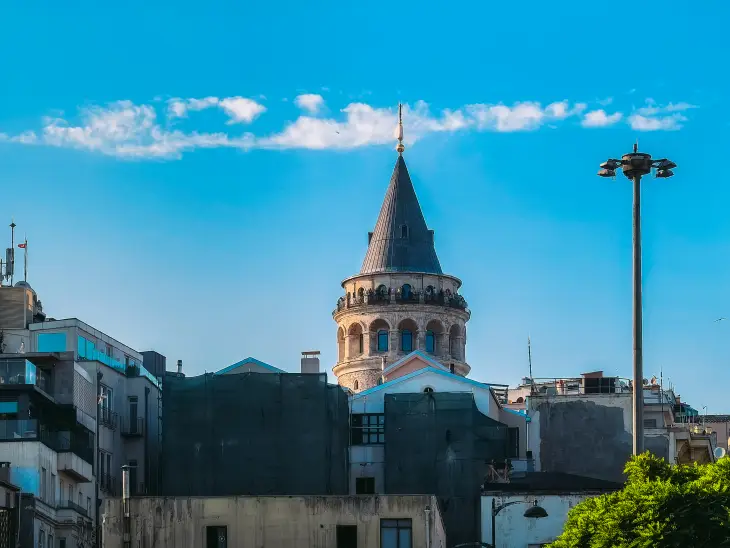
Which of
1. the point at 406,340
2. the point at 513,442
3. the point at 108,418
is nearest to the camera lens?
the point at 108,418

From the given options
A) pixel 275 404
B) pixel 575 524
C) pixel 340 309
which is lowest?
pixel 575 524

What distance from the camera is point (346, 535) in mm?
73500

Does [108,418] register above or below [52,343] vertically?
below

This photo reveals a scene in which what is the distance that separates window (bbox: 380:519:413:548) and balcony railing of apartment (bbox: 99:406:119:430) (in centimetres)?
2008

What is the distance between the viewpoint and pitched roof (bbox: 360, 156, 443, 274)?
446 ft

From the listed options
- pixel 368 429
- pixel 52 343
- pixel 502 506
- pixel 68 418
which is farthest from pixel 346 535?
pixel 52 343

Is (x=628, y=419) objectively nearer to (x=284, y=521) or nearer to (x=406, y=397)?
(x=406, y=397)

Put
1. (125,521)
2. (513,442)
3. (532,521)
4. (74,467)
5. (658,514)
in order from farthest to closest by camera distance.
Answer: (513,442) → (74,467) → (532,521) → (125,521) → (658,514)

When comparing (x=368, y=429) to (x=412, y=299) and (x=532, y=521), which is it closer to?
(x=532, y=521)

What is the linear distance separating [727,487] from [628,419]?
39.8 m

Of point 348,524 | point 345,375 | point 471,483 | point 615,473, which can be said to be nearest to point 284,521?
point 348,524

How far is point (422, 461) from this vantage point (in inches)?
3743

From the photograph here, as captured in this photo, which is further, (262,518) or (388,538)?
(262,518)

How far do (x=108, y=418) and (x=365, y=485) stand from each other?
11.5 meters
